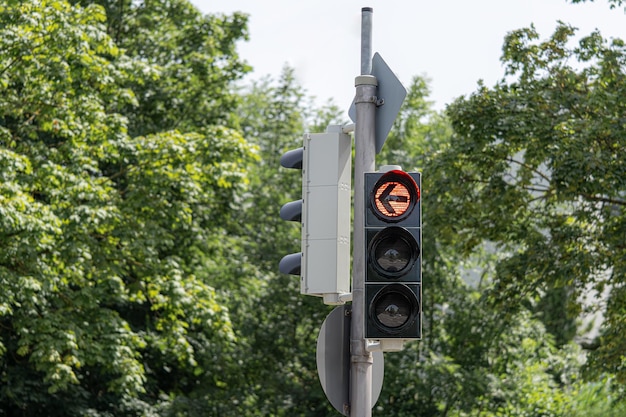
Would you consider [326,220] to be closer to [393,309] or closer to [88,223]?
[393,309]

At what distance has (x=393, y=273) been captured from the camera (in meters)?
6.07

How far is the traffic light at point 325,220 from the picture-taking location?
661 centimetres

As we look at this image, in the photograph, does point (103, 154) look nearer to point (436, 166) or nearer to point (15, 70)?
point (15, 70)

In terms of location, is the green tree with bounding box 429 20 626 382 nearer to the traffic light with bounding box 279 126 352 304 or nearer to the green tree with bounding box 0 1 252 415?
the green tree with bounding box 0 1 252 415

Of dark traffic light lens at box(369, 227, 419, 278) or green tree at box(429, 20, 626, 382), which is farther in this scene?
green tree at box(429, 20, 626, 382)

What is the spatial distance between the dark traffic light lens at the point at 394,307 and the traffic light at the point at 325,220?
1.66 feet

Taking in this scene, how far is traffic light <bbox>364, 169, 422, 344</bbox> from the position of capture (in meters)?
6.04

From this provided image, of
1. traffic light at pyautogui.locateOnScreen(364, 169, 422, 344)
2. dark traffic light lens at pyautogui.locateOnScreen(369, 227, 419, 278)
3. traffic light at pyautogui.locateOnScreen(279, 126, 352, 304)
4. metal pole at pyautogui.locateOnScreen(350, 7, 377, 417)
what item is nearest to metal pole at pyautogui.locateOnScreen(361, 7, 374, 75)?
metal pole at pyautogui.locateOnScreen(350, 7, 377, 417)

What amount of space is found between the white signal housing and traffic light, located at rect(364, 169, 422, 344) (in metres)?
0.51

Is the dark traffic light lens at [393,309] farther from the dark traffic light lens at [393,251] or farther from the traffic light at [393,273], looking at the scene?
the dark traffic light lens at [393,251]

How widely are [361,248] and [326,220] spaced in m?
0.49

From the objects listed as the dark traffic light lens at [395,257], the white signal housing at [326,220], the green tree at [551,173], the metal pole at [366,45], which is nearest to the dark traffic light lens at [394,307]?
the dark traffic light lens at [395,257]

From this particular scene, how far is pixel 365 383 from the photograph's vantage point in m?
6.50

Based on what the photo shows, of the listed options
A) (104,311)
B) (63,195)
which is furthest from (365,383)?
(104,311)
